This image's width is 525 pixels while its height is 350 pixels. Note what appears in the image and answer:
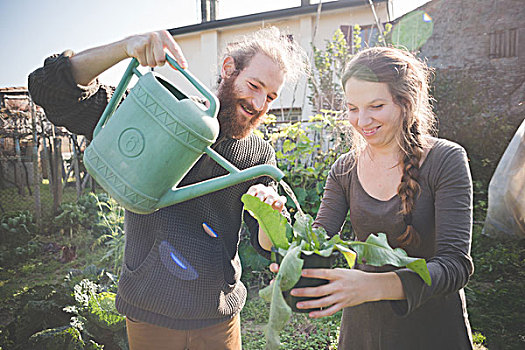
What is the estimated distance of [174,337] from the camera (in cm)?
123

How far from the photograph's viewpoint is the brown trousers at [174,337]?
1229mm

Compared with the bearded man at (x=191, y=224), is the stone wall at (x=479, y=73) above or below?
above

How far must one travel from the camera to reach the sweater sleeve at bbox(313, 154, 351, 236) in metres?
1.28

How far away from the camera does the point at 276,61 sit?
4.32ft

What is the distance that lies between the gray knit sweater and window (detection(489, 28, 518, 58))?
7439 mm

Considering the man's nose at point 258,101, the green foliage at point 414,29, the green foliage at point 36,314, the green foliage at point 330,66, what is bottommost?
the green foliage at point 36,314

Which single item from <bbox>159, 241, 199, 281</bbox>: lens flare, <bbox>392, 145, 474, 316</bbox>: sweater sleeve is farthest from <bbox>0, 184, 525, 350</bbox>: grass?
<bbox>392, 145, 474, 316</bbox>: sweater sleeve

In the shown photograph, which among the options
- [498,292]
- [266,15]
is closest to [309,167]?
[498,292]

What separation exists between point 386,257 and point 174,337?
2.42ft

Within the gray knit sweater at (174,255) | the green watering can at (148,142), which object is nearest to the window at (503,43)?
the gray knit sweater at (174,255)

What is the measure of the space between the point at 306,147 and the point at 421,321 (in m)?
2.63

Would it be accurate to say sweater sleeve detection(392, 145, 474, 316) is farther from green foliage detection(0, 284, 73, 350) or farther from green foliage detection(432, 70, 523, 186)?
green foliage detection(432, 70, 523, 186)

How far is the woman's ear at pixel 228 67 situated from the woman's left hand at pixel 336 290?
80 cm

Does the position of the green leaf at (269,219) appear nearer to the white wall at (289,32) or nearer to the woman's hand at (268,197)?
the woman's hand at (268,197)
